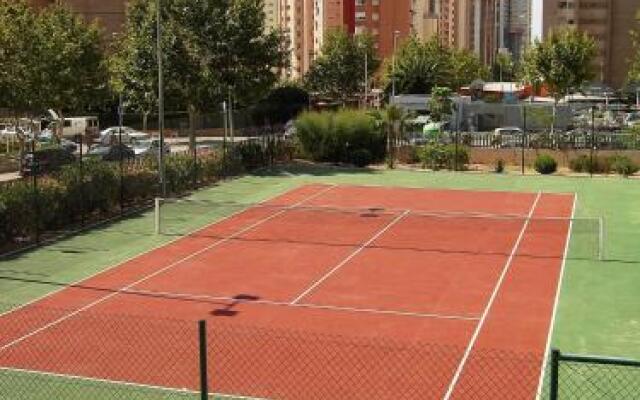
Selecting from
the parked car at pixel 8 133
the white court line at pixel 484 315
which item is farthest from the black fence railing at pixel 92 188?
the parked car at pixel 8 133

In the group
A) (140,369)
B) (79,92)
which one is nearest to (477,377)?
(140,369)

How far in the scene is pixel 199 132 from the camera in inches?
2564

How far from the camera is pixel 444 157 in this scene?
39750mm

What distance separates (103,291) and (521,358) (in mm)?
8897

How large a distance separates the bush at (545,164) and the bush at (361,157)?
24.0 ft

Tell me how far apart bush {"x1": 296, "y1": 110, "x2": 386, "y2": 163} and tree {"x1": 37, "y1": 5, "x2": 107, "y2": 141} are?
11.2 metres

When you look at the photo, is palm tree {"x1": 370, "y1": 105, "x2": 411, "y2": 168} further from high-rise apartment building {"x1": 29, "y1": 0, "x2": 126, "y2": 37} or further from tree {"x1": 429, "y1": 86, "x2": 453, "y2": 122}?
high-rise apartment building {"x1": 29, "y1": 0, "x2": 126, "y2": 37}

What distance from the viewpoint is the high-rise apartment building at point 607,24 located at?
12481cm

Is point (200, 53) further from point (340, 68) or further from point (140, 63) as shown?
point (340, 68)

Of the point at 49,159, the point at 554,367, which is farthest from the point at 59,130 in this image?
the point at 554,367

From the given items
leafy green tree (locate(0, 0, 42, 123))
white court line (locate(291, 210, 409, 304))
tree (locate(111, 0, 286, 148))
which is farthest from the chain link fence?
tree (locate(111, 0, 286, 148))

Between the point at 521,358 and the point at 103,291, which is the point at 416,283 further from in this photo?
the point at 103,291

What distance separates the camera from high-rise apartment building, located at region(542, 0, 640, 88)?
124812 mm

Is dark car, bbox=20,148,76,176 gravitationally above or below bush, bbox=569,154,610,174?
above
